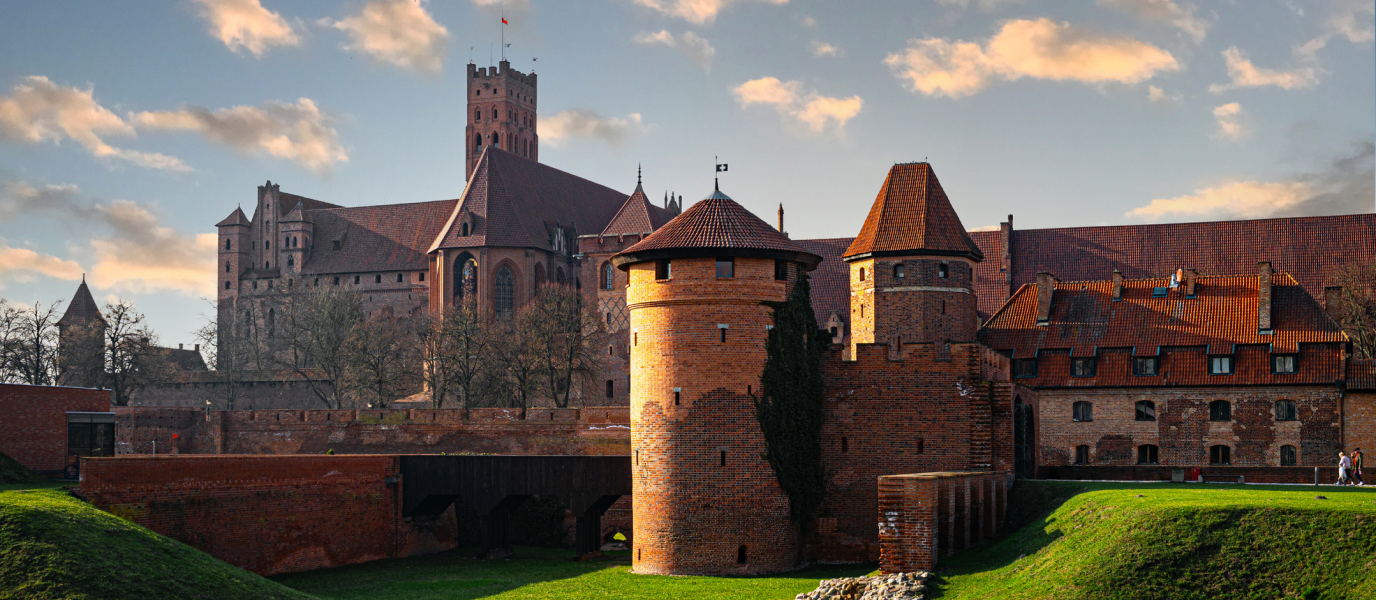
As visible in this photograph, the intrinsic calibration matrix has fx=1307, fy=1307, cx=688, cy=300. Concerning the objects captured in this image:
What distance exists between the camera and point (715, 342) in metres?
31.8

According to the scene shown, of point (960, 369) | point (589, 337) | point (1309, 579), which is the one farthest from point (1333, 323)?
point (589, 337)

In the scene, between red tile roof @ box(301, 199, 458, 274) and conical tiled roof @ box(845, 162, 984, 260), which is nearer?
conical tiled roof @ box(845, 162, 984, 260)

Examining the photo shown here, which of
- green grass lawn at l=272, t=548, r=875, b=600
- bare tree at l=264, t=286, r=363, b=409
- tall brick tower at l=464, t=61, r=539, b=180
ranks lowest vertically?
green grass lawn at l=272, t=548, r=875, b=600

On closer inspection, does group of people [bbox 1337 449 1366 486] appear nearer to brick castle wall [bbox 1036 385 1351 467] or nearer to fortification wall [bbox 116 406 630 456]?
brick castle wall [bbox 1036 385 1351 467]

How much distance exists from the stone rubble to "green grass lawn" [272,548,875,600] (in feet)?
6.29

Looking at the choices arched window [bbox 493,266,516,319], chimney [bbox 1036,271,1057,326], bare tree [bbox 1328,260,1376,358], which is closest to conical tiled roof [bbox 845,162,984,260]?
chimney [bbox 1036,271,1057,326]

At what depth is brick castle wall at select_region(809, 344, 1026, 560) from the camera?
32188 mm

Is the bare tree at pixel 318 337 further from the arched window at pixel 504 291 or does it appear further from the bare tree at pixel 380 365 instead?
the arched window at pixel 504 291

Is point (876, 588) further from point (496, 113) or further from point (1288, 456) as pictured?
point (496, 113)

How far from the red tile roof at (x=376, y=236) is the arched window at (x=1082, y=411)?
59.6 metres

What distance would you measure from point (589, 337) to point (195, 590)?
43240 millimetres

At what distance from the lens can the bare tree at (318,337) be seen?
2785 inches

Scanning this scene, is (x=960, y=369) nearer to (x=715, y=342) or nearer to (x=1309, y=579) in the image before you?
(x=715, y=342)

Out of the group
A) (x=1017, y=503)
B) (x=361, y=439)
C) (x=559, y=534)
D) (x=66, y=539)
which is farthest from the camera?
(x=361, y=439)
